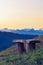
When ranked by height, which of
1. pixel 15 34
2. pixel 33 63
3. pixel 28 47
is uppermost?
pixel 15 34

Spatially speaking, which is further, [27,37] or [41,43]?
[27,37]

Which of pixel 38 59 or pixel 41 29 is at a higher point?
pixel 41 29

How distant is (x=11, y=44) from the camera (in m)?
7.95

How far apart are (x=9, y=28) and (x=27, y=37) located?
832mm

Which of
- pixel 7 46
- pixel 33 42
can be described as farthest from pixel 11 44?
pixel 33 42

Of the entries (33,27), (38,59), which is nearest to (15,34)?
(33,27)

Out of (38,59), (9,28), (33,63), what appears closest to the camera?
(33,63)

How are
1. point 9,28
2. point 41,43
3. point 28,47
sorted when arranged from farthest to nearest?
point 9,28, point 41,43, point 28,47

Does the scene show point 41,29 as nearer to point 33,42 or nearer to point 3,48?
point 3,48

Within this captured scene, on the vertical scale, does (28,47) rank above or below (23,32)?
below

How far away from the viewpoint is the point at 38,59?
413 cm

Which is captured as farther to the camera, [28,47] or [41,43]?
[41,43]

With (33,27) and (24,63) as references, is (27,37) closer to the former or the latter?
(33,27)

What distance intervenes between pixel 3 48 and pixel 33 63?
4.06m
